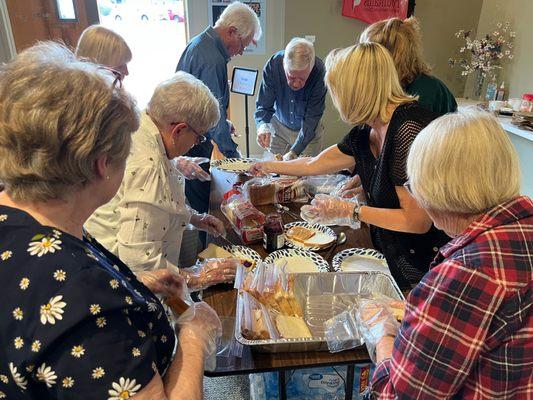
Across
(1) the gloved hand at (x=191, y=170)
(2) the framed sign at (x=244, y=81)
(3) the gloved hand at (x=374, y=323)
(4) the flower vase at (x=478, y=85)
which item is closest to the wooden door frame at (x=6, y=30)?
(2) the framed sign at (x=244, y=81)

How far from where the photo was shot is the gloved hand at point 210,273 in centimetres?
130

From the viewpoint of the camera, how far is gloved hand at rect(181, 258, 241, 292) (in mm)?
1300

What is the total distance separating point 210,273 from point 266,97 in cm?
220

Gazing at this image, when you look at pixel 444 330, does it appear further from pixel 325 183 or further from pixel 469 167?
pixel 325 183

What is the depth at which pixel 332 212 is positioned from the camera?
164cm

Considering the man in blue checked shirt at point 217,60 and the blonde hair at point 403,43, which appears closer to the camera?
the blonde hair at point 403,43

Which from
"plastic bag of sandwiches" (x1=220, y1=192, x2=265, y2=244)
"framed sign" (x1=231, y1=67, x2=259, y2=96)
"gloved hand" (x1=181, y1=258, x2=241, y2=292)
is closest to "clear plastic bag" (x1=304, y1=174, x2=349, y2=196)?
"plastic bag of sandwiches" (x1=220, y1=192, x2=265, y2=244)

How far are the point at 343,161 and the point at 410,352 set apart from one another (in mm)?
1295

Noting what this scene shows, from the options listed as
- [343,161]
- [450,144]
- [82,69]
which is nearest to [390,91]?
[343,161]

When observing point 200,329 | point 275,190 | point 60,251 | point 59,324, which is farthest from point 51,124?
point 275,190

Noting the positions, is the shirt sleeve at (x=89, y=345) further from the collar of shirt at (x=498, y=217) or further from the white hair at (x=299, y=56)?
the white hair at (x=299, y=56)

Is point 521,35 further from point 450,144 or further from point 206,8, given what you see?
point 450,144

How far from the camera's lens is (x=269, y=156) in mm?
2812

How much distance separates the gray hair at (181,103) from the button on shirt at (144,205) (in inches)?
2.0
